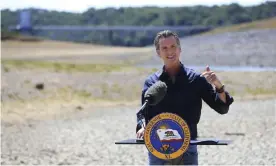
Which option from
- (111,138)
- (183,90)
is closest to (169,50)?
(183,90)

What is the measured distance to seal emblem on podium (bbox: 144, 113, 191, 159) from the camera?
2850 mm

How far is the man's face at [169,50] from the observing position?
3119mm

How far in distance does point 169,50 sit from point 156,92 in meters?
0.28

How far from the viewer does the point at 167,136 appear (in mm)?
2850

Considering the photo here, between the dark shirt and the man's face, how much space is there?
0.07m

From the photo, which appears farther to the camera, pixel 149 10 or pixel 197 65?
pixel 149 10

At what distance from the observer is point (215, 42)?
27.4 metres

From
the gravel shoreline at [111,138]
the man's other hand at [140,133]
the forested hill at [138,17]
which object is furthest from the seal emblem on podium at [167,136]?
the forested hill at [138,17]

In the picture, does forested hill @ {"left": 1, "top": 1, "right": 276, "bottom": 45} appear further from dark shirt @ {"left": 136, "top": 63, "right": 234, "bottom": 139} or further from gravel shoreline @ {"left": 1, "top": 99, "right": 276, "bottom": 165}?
dark shirt @ {"left": 136, "top": 63, "right": 234, "bottom": 139}

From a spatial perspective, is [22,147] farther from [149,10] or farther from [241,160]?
[149,10]

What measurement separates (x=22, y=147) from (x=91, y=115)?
5.15 meters

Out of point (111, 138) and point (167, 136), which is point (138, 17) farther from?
point (167, 136)

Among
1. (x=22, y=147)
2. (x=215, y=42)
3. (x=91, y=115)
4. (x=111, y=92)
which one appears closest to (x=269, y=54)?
(x=111, y=92)

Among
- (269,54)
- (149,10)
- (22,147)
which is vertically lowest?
(22,147)
